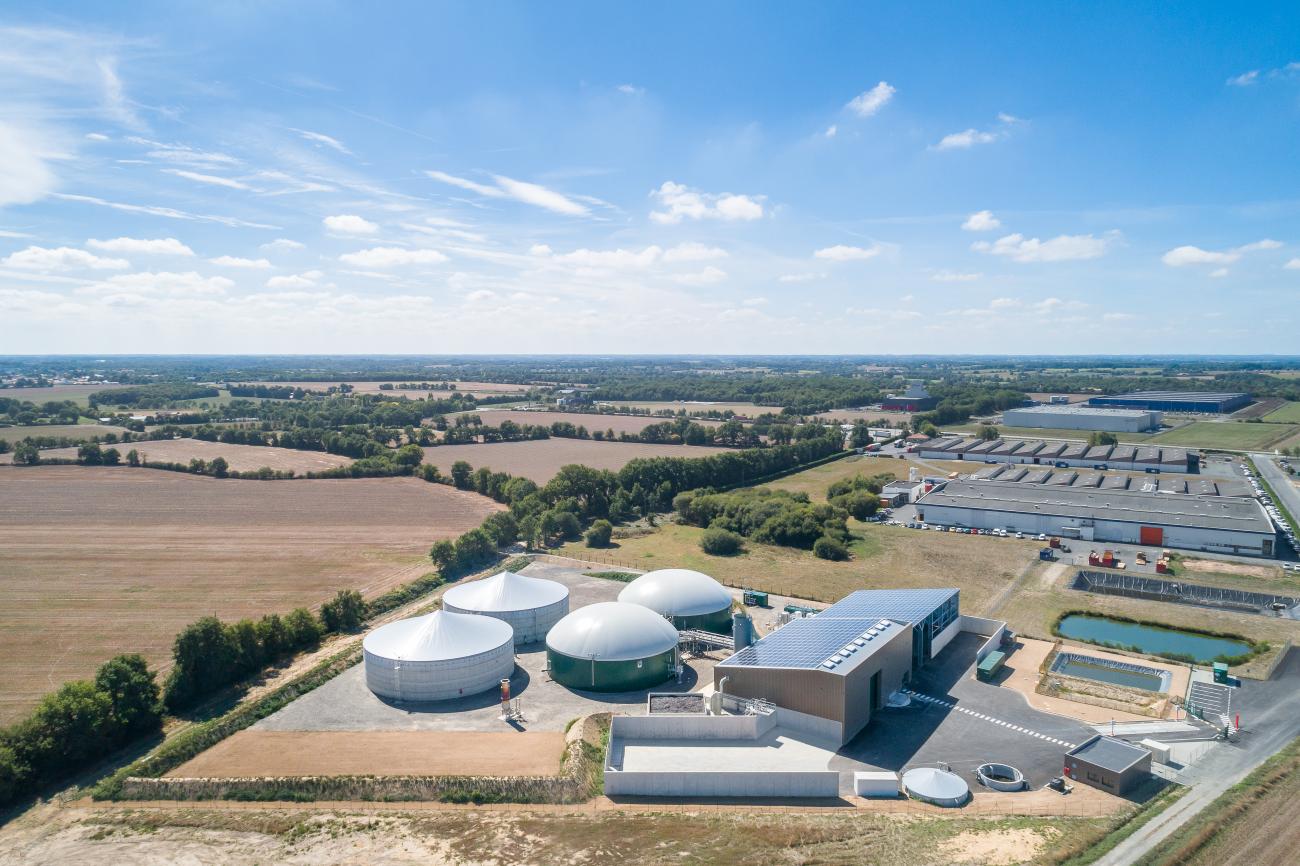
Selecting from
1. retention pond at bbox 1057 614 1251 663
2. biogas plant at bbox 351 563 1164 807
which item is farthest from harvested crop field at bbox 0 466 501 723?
retention pond at bbox 1057 614 1251 663

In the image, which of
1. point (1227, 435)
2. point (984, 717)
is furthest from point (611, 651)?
point (1227, 435)

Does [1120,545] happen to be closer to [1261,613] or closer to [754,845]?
[1261,613]

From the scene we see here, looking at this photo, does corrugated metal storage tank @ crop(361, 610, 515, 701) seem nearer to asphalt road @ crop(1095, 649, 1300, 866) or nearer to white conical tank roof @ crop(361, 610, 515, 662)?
white conical tank roof @ crop(361, 610, 515, 662)

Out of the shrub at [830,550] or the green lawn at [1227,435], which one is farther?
the green lawn at [1227,435]

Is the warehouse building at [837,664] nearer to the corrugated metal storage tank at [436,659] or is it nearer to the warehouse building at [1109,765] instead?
the warehouse building at [1109,765]

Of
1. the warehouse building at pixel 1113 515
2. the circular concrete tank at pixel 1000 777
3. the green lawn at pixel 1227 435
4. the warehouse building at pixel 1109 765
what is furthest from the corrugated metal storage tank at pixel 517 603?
the green lawn at pixel 1227 435
